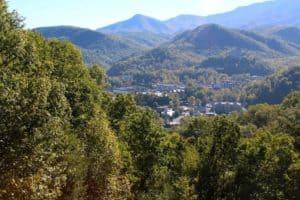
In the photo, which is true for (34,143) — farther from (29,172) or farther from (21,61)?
(21,61)

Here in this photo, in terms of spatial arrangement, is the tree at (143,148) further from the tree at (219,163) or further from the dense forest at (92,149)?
the tree at (219,163)

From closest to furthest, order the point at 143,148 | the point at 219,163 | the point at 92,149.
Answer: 1. the point at 92,149
2. the point at 143,148
3. the point at 219,163

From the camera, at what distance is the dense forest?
2223cm

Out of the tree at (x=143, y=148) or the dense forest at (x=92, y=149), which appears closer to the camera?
the dense forest at (x=92, y=149)

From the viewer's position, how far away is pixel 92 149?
36094 mm

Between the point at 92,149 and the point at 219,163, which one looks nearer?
the point at 92,149

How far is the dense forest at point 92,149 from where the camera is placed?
22234 millimetres

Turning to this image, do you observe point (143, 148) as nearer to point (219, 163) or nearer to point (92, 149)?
point (219, 163)

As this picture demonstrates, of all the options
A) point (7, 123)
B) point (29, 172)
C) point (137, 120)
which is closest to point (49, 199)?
point (29, 172)

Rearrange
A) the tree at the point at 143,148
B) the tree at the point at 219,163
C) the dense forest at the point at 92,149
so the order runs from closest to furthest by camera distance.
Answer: the dense forest at the point at 92,149, the tree at the point at 143,148, the tree at the point at 219,163

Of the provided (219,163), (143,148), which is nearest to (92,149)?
Result: (143,148)

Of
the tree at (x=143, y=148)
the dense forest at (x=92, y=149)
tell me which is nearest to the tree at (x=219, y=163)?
the dense forest at (x=92, y=149)

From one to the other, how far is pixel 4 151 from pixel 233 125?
28313mm

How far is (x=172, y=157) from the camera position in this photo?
162 ft
